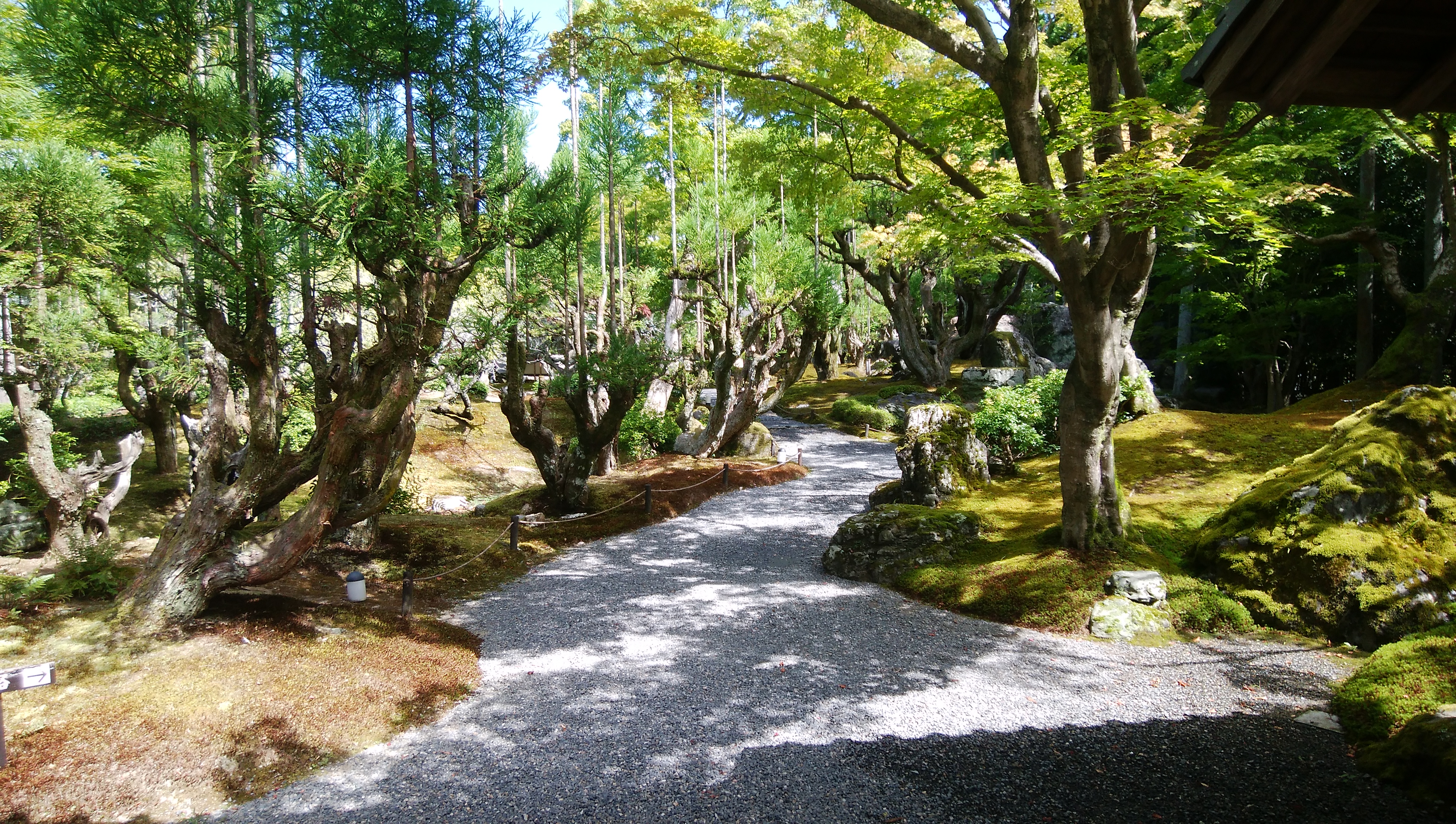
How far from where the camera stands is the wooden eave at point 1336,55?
3258 millimetres

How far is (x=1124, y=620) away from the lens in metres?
6.66

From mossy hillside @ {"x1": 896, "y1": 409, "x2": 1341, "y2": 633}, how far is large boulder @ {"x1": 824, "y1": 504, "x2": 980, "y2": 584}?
180mm

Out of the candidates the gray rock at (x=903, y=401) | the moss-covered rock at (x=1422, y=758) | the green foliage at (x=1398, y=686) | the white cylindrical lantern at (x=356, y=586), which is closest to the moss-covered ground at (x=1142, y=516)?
the green foliage at (x=1398, y=686)

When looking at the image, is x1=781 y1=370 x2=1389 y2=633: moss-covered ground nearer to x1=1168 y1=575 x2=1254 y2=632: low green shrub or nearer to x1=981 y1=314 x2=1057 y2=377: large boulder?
x1=1168 y1=575 x2=1254 y2=632: low green shrub

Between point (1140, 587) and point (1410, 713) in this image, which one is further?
point (1140, 587)

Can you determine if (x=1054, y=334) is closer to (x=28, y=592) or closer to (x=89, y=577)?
(x=89, y=577)

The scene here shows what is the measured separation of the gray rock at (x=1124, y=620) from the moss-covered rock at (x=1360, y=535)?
0.85 metres

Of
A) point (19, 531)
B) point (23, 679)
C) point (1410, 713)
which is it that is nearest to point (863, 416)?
point (1410, 713)

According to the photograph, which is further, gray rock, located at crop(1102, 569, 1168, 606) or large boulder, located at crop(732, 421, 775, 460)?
large boulder, located at crop(732, 421, 775, 460)

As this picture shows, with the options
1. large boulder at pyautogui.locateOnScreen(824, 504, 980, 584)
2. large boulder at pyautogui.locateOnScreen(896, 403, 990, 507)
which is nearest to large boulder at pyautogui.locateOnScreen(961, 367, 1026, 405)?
large boulder at pyautogui.locateOnScreen(896, 403, 990, 507)

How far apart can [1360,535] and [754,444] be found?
12793 mm

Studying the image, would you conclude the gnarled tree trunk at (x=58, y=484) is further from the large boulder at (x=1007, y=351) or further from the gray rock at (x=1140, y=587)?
the large boulder at (x=1007, y=351)

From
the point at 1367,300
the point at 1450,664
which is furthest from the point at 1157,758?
the point at 1367,300

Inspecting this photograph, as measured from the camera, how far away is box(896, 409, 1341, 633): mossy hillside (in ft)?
23.0
